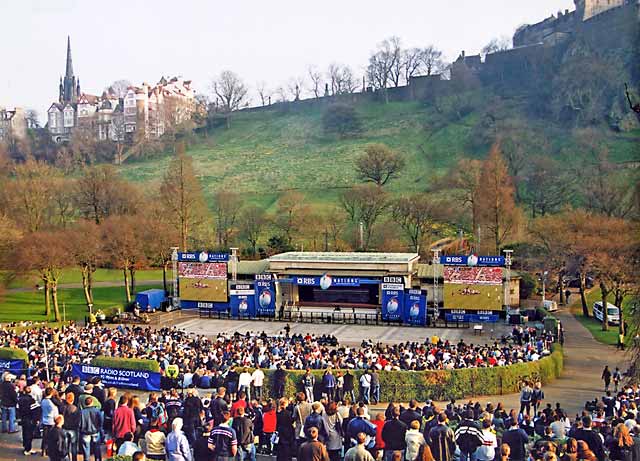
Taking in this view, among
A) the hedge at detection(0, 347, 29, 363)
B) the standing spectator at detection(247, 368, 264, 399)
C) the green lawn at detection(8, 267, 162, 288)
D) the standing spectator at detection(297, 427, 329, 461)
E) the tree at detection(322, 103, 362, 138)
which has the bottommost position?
the green lawn at detection(8, 267, 162, 288)

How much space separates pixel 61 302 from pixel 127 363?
Answer: 25.6 m

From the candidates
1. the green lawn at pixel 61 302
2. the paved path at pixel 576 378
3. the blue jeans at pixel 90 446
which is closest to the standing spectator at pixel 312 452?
the blue jeans at pixel 90 446

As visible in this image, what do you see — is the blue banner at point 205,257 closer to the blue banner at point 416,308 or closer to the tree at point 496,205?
the blue banner at point 416,308

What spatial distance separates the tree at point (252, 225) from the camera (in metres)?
60.0

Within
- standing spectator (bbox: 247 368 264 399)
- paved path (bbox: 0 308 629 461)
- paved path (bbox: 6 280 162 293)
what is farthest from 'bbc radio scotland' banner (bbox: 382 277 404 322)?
paved path (bbox: 6 280 162 293)

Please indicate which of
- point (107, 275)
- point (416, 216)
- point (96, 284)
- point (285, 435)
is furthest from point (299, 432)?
point (107, 275)

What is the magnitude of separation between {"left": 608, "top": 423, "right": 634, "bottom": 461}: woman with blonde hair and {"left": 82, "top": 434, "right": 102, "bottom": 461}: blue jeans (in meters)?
9.56

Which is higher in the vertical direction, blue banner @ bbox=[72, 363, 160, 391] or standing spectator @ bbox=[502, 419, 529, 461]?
standing spectator @ bbox=[502, 419, 529, 461]

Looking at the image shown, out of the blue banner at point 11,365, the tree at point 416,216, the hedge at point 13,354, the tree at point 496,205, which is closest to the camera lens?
the blue banner at point 11,365

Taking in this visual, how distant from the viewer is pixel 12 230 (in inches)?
1620

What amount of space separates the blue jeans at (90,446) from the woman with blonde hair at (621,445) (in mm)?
9555

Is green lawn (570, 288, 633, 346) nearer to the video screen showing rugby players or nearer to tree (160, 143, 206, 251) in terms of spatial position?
the video screen showing rugby players

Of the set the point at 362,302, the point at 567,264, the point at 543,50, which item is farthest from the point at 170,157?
the point at 567,264

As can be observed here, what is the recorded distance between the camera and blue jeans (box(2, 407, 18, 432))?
591 inches
